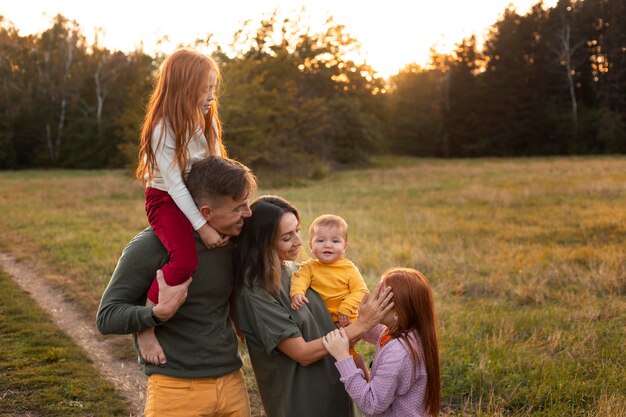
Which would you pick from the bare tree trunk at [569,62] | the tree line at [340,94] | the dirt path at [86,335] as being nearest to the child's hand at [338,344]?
the dirt path at [86,335]

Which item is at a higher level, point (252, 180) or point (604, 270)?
point (252, 180)

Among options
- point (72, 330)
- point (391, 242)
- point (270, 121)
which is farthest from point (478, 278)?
point (270, 121)

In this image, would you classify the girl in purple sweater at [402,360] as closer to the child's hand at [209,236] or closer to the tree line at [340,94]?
the child's hand at [209,236]

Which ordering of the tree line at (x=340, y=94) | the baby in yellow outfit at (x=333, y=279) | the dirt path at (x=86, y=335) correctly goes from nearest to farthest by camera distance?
the baby in yellow outfit at (x=333, y=279) < the dirt path at (x=86, y=335) < the tree line at (x=340, y=94)

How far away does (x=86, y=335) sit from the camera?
611 cm

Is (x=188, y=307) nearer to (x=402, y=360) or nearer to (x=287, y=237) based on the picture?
(x=287, y=237)

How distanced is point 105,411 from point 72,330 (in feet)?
6.88

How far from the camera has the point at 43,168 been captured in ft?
138

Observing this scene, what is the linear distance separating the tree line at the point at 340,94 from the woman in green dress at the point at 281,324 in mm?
24438

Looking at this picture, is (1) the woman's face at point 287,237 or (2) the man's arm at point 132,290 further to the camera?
(1) the woman's face at point 287,237

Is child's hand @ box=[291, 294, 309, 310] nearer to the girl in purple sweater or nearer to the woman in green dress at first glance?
the woman in green dress

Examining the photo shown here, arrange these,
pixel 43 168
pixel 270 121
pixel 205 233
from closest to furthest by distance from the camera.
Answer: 1. pixel 205 233
2. pixel 270 121
3. pixel 43 168

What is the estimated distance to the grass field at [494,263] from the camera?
4.49m

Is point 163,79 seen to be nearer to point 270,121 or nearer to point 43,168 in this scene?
point 270,121
